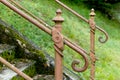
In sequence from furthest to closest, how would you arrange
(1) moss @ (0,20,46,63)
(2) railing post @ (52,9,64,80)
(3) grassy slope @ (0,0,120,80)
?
(3) grassy slope @ (0,0,120,80), (1) moss @ (0,20,46,63), (2) railing post @ (52,9,64,80)

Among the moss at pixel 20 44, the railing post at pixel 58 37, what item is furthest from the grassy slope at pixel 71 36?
the railing post at pixel 58 37

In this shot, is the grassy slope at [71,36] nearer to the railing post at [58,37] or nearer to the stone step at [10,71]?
the stone step at [10,71]

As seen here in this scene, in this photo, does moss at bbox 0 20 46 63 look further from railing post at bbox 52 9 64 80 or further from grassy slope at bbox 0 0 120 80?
railing post at bbox 52 9 64 80

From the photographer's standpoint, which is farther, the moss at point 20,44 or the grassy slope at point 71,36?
the grassy slope at point 71,36

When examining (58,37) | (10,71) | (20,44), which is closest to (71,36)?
(20,44)

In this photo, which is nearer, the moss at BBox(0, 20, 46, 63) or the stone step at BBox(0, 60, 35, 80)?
the stone step at BBox(0, 60, 35, 80)

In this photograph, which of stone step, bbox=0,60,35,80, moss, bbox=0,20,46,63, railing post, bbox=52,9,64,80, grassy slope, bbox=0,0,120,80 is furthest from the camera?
grassy slope, bbox=0,0,120,80

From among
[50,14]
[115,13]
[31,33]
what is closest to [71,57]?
[31,33]

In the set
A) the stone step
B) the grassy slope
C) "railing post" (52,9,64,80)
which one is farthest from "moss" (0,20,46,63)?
"railing post" (52,9,64,80)

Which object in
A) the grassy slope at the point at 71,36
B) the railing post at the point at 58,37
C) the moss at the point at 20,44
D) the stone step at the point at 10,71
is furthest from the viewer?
the grassy slope at the point at 71,36

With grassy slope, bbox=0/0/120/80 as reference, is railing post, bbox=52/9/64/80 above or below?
above

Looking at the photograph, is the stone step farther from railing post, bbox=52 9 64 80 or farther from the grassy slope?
railing post, bbox=52 9 64 80

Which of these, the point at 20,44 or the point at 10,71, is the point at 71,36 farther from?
the point at 10,71

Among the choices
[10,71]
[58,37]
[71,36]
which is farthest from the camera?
[71,36]
